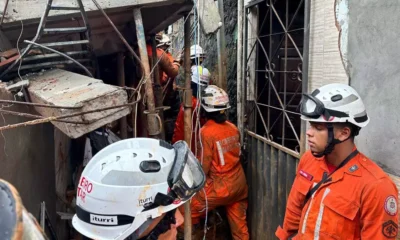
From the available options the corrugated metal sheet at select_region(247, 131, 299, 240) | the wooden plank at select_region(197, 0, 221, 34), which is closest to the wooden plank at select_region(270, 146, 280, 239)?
the corrugated metal sheet at select_region(247, 131, 299, 240)

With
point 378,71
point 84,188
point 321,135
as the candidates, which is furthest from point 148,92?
point 378,71

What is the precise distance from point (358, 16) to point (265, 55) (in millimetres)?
2034

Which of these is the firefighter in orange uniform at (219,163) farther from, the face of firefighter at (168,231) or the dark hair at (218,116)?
the face of firefighter at (168,231)

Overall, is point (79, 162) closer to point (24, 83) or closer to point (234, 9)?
point (24, 83)

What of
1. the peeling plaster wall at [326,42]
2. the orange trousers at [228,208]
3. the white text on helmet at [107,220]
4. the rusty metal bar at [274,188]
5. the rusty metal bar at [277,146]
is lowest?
the orange trousers at [228,208]

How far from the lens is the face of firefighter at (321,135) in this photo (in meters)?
2.37

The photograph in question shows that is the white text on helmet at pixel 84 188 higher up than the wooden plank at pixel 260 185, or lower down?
higher up

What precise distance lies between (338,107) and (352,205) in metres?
0.62

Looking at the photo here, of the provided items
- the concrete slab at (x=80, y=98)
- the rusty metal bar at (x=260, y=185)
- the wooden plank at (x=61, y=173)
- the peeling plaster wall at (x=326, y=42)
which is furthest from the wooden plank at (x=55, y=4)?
the rusty metal bar at (x=260, y=185)

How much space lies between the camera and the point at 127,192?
1859mm

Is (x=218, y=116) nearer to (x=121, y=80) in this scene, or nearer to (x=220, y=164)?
(x=220, y=164)

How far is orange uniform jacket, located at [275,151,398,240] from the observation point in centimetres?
213

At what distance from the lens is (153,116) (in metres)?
2.91

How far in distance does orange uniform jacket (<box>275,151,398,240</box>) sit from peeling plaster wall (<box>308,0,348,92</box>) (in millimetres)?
792
